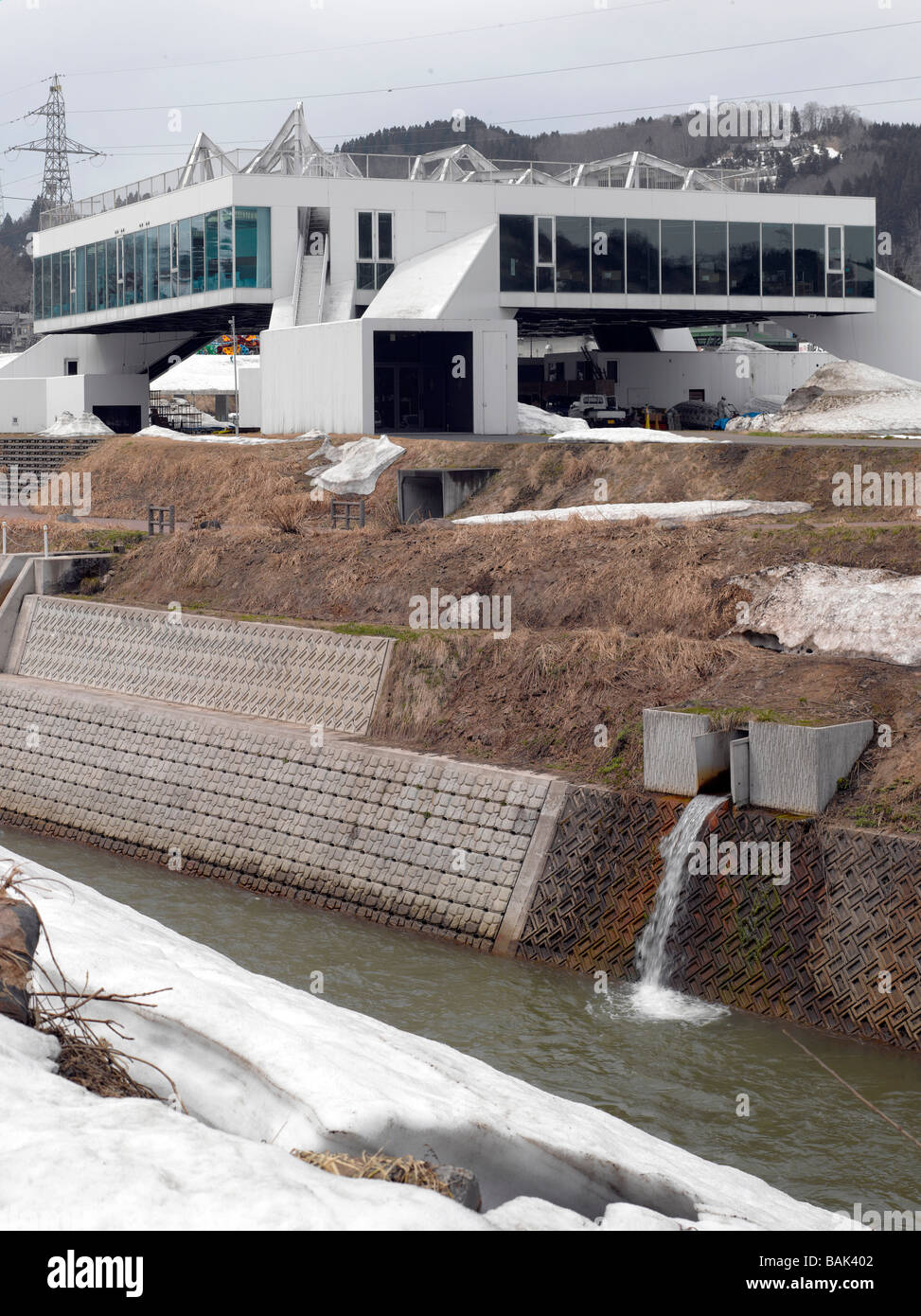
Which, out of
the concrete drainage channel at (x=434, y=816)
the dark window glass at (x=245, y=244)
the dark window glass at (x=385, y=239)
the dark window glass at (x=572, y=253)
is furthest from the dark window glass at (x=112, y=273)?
the concrete drainage channel at (x=434, y=816)

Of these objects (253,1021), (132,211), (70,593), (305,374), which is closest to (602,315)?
(305,374)

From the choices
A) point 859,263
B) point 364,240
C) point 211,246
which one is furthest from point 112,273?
point 859,263

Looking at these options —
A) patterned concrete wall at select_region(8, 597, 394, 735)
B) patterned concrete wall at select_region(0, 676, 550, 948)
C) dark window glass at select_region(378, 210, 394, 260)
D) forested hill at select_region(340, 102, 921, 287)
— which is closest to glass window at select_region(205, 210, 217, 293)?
dark window glass at select_region(378, 210, 394, 260)

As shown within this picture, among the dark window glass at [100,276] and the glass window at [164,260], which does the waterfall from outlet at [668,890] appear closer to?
the glass window at [164,260]

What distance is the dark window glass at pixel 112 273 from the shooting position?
52031 mm

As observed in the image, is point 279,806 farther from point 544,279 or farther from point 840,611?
point 544,279

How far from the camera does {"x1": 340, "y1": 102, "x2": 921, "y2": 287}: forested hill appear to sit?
13825cm

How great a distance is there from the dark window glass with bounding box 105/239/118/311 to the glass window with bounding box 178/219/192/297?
19.4 ft

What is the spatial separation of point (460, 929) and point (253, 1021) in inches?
347

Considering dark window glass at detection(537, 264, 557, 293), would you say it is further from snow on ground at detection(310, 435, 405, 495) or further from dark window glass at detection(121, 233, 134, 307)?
dark window glass at detection(121, 233, 134, 307)

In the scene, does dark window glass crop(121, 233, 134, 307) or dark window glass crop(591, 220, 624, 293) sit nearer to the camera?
dark window glass crop(591, 220, 624, 293)

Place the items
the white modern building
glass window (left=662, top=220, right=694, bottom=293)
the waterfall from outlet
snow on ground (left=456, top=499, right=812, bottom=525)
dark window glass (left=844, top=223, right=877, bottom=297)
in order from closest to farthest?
the waterfall from outlet, snow on ground (left=456, top=499, right=812, bottom=525), the white modern building, glass window (left=662, top=220, right=694, bottom=293), dark window glass (left=844, top=223, right=877, bottom=297)

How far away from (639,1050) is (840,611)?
22.7 ft
